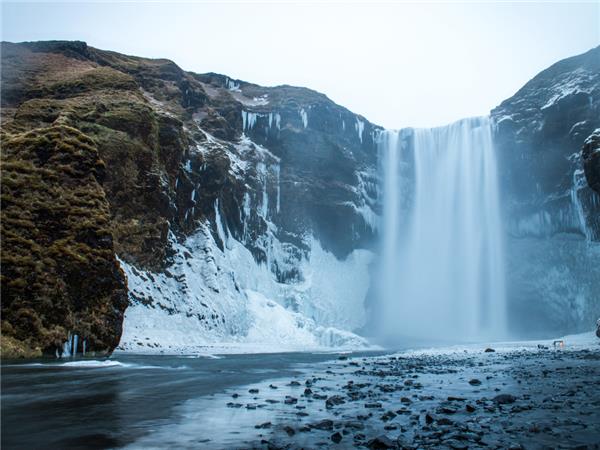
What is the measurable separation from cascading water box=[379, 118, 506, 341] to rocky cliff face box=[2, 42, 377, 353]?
5.31 metres

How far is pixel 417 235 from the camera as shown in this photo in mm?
74875

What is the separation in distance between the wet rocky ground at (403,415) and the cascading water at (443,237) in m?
52.6

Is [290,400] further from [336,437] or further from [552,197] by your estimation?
[552,197]

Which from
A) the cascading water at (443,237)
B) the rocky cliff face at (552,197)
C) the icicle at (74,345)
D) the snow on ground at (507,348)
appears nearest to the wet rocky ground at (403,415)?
the icicle at (74,345)

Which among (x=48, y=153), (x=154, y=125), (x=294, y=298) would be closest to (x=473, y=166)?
(x=294, y=298)

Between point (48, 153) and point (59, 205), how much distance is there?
517 centimetres

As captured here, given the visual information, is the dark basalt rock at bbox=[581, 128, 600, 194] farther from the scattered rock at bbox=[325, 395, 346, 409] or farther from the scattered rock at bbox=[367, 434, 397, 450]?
the scattered rock at bbox=[367, 434, 397, 450]

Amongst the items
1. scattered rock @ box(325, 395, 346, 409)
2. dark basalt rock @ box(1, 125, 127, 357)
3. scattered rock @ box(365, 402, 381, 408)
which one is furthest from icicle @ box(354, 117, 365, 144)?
scattered rock @ box(365, 402, 381, 408)

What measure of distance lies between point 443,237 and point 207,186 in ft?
134

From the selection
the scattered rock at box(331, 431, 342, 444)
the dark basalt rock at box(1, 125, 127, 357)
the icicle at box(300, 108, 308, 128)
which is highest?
the icicle at box(300, 108, 308, 128)

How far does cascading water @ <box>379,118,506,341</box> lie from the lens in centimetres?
6894

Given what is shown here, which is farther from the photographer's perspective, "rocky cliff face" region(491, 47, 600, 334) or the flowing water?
"rocky cliff face" region(491, 47, 600, 334)

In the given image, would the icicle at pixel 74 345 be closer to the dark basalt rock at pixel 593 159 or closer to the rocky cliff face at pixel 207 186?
the rocky cliff face at pixel 207 186

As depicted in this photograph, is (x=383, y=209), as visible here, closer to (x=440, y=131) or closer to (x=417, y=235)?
(x=417, y=235)
